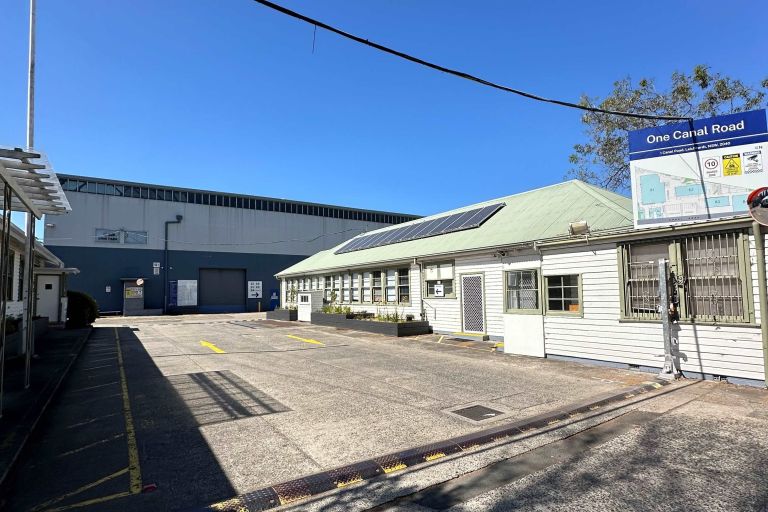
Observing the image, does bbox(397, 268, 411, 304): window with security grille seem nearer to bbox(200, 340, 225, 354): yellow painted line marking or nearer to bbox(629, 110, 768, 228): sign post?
bbox(200, 340, 225, 354): yellow painted line marking

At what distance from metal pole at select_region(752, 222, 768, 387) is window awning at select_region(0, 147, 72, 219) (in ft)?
37.0

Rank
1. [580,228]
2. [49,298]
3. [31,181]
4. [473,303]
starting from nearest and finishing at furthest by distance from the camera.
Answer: [31,181], [580,228], [473,303], [49,298]

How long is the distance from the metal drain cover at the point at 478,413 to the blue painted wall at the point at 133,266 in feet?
128

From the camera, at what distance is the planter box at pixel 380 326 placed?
1672 centimetres

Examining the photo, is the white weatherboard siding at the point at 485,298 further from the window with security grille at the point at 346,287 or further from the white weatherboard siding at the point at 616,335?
the window with security grille at the point at 346,287

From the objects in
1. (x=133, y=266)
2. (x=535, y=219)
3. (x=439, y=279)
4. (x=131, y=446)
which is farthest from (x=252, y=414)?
(x=133, y=266)

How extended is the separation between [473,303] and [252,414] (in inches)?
386

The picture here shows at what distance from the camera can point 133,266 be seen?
38.8 meters

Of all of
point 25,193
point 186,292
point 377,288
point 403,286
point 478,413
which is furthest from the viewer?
point 186,292

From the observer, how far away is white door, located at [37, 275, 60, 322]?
23.5 metres

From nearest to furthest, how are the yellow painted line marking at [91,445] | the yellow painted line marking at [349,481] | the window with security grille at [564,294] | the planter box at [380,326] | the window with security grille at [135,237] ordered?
the yellow painted line marking at [349,481] < the yellow painted line marking at [91,445] < the window with security grille at [564,294] < the planter box at [380,326] < the window with security grille at [135,237]

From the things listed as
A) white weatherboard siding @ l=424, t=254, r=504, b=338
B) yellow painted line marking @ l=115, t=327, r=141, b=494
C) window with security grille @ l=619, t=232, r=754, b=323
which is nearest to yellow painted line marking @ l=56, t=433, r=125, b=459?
yellow painted line marking @ l=115, t=327, r=141, b=494

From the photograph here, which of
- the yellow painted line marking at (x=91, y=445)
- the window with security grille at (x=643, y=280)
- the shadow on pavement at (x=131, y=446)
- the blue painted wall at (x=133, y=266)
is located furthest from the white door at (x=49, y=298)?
the window with security grille at (x=643, y=280)

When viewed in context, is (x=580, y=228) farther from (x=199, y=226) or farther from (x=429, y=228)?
(x=199, y=226)
